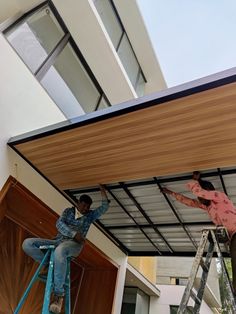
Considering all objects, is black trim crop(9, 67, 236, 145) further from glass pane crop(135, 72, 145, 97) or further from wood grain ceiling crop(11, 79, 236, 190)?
glass pane crop(135, 72, 145, 97)

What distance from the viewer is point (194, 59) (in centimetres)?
905

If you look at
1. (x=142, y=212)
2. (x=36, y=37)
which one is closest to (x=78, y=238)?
(x=142, y=212)

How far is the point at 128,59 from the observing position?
762 centimetres

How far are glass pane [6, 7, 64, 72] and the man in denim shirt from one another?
88.8 inches

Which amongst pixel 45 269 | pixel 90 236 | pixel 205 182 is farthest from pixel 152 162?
pixel 90 236

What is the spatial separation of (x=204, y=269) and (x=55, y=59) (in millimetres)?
3909

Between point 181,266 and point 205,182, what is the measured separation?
1005 centimetres

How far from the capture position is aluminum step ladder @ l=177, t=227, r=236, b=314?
2056mm

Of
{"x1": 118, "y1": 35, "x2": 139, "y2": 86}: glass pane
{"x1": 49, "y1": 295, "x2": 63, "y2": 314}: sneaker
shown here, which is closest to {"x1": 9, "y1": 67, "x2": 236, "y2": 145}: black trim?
{"x1": 49, "y1": 295, "x2": 63, "y2": 314}: sneaker

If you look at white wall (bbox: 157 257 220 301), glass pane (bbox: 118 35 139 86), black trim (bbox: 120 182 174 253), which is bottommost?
black trim (bbox: 120 182 174 253)

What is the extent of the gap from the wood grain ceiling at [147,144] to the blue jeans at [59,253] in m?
0.93

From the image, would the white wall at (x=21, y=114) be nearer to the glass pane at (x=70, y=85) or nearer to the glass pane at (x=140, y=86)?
the glass pane at (x=70, y=85)

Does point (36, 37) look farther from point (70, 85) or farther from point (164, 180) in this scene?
point (164, 180)

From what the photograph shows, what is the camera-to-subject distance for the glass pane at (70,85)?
4.46 meters
